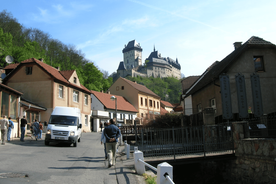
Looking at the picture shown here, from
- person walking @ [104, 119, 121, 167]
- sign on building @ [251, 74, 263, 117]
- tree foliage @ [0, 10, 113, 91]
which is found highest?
tree foliage @ [0, 10, 113, 91]

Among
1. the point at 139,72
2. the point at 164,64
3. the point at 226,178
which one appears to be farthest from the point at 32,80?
the point at 164,64

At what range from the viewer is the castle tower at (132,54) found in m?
178

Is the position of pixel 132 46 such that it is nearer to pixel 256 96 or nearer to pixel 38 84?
pixel 38 84

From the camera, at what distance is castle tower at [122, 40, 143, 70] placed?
585 feet

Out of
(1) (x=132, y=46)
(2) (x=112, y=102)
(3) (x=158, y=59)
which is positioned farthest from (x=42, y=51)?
(1) (x=132, y=46)

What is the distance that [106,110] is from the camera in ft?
162

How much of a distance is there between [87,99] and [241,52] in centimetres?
2837

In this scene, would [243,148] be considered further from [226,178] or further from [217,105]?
[217,105]

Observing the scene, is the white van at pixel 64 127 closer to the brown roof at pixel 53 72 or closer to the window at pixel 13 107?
the window at pixel 13 107

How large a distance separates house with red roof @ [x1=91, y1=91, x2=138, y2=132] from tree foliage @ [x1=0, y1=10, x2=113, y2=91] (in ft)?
18.9

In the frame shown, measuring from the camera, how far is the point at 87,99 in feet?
139

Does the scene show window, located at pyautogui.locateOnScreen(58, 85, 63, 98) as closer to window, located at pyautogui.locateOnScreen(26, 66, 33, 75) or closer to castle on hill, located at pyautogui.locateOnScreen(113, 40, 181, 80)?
window, located at pyautogui.locateOnScreen(26, 66, 33, 75)

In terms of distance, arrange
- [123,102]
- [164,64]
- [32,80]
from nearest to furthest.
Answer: [32,80] → [123,102] → [164,64]

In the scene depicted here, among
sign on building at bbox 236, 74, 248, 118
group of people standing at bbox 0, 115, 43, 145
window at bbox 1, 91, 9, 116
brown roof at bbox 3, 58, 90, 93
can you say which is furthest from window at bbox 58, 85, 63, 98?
sign on building at bbox 236, 74, 248, 118
